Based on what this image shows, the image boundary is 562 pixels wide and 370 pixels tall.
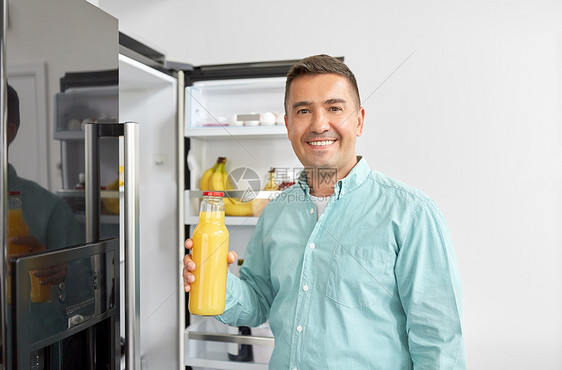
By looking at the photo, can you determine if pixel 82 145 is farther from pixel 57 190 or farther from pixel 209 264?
pixel 209 264

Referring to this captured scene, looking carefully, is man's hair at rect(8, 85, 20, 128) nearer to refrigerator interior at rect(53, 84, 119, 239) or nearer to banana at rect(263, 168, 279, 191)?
refrigerator interior at rect(53, 84, 119, 239)

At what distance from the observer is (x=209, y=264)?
0.99 metres

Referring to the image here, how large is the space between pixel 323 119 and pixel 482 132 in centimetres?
114

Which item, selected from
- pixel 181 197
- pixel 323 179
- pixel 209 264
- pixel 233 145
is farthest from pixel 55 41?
pixel 233 145

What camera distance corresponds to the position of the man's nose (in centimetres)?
105

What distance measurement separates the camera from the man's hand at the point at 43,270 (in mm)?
688

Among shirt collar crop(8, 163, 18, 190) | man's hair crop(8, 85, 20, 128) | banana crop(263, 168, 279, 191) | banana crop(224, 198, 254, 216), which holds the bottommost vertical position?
banana crop(224, 198, 254, 216)

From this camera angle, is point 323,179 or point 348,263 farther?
point 323,179

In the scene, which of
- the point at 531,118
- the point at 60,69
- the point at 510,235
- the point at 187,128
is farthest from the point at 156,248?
the point at 531,118

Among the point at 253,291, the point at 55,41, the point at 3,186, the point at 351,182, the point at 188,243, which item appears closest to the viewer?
the point at 3,186

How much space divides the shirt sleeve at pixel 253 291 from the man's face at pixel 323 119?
1.07ft

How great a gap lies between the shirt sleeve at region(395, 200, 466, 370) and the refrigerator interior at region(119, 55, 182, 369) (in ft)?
4.36

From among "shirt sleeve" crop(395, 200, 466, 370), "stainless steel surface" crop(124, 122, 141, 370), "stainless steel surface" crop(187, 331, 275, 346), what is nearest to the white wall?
"stainless steel surface" crop(124, 122, 141, 370)

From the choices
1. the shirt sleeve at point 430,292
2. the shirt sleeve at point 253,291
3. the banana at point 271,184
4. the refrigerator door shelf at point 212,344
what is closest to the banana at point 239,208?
the banana at point 271,184
